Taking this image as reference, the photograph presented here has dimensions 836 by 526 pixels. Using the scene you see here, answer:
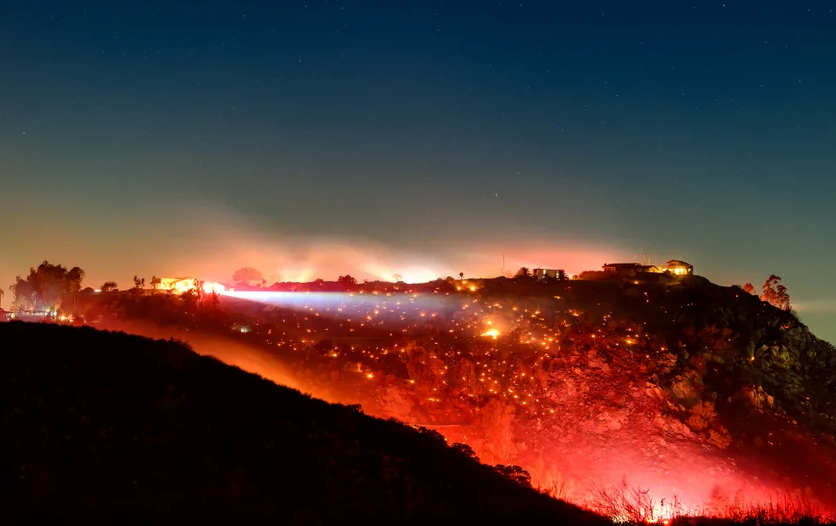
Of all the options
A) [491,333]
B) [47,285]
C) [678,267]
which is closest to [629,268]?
[678,267]

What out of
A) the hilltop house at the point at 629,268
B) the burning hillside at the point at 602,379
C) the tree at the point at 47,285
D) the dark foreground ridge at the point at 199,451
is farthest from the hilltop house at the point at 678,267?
the tree at the point at 47,285

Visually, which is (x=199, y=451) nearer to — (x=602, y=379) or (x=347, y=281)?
(x=602, y=379)

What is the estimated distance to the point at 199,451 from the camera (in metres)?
13.1

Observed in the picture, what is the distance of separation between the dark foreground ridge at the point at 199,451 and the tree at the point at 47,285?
8510cm

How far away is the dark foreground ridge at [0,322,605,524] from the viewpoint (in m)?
11.0

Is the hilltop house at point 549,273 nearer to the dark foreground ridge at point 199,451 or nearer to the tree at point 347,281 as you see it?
the tree at point 347,281

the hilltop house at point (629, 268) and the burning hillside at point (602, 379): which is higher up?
the hilltop house at point (629, 268)

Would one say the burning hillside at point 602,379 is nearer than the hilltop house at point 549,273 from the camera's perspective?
Yes

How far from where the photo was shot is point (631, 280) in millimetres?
60594

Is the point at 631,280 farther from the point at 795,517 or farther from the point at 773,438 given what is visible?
the point at 795,517

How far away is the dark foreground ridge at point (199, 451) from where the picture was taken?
11008mm

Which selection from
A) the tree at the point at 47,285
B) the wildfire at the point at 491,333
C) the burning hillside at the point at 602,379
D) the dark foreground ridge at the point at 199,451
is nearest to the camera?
the dark foreground ridge at the point at 199,451

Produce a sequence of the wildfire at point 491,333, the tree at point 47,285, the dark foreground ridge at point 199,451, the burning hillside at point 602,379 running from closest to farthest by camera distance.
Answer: the dark foreground ridge at point 199,451 → the burning hillside at point 602,379 → the wildfire at point 491,333 → the tree at point 47,285

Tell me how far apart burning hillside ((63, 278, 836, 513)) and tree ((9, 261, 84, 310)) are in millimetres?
50158
